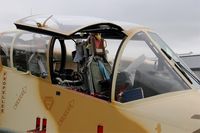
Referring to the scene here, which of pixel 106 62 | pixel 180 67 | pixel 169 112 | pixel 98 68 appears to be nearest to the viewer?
pixel 169 112

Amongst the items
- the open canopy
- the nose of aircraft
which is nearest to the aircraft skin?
the nose of aircraft

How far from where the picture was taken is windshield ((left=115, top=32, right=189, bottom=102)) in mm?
7172

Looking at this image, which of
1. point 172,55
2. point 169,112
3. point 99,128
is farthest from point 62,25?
point 169,112

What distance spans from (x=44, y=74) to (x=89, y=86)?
0.91 meters

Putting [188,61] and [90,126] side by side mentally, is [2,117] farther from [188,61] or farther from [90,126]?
[188,61]

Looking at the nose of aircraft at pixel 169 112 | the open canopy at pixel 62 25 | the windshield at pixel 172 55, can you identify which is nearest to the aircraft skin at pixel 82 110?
the nose of aircraft at pixel 169 112

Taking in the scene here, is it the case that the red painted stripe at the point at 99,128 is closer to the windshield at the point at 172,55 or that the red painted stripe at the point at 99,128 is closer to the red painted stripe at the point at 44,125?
the red painted stripe at the point at 44,125

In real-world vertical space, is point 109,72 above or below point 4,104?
above

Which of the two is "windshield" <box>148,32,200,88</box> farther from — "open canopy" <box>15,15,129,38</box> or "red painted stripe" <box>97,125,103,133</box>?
"red painted stripe" <box>97,125,103,133</box>

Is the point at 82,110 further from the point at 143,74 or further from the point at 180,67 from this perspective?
the point at 180,67

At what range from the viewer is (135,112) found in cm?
689

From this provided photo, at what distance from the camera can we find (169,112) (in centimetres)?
672

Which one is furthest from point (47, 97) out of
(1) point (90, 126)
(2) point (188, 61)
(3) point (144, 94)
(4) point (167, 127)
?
(2) point (188, 61)

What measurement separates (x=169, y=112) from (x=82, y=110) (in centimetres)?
132
